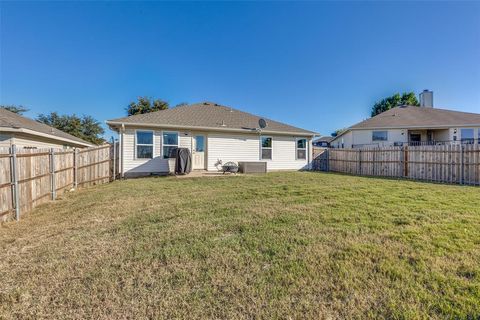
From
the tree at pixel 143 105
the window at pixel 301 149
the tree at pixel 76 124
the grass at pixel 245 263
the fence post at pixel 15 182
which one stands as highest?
the tree at pixel 143 105

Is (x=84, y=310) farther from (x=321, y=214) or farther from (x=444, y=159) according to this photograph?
(x=444, y=159)

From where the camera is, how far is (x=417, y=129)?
18500 millimetres

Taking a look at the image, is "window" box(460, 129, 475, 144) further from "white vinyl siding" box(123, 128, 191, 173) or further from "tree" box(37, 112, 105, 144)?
"tree" box(37, 112, 105, 144)

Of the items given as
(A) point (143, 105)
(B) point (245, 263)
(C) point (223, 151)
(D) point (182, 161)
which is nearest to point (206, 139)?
(C) point (223, 151)

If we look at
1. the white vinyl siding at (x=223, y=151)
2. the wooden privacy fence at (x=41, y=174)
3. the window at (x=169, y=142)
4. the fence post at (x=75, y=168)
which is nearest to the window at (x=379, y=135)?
the white vinyl siding at (x=223, y=151)

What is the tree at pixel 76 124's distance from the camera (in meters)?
32.9

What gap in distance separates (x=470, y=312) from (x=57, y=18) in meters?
15.7

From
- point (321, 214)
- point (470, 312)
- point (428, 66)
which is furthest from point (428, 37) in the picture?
point (470, 312)

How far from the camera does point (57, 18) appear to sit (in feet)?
33.5

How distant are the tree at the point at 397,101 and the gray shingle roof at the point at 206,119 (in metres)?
31.4

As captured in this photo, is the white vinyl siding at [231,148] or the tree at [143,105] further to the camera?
the tree at [143,105]

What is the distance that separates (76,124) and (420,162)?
41969mm

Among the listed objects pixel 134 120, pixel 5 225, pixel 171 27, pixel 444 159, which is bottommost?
pixel 5 225

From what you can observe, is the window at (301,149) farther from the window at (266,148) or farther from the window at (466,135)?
the window at (466,135)
